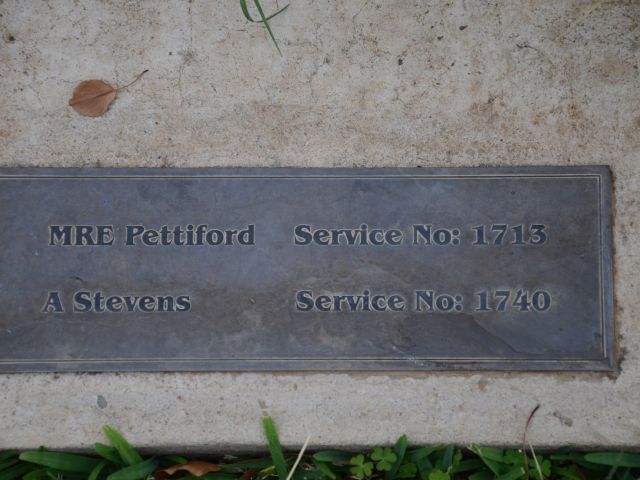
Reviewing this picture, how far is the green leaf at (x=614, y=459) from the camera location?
2053mm

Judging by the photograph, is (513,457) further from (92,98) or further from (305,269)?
(92,98)

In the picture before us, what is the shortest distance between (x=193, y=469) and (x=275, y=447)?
33 centimetres

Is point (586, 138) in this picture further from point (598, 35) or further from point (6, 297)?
point (6, 297)

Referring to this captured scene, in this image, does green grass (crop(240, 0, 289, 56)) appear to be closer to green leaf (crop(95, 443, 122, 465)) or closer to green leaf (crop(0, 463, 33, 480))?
green leaf (crop(95, 443, 122, 465))

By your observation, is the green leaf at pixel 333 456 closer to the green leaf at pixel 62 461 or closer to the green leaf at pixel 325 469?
the green leaf at pixel 325 469

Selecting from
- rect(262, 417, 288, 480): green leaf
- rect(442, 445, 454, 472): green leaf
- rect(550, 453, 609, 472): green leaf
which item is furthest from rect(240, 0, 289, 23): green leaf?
rect(550, 453, 609, 472): green leaf

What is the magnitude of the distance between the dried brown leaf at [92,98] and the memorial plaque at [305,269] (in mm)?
258

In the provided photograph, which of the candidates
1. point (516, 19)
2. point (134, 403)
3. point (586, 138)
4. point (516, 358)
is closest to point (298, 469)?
point (134, 403)

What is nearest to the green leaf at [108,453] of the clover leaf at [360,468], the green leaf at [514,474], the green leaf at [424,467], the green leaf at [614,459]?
the clover leaf at [360,468]

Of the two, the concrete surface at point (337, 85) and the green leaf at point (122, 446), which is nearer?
the green leaf at point (122, 446)

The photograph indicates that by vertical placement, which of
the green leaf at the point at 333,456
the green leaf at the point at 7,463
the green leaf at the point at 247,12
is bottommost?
the green leaf at the point at 7,463

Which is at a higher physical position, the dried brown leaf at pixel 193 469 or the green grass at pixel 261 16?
the green grass at pixel 261 16

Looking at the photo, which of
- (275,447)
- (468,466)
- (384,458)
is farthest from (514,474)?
(275,447)

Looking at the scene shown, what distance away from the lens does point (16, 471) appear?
6.86 feet
